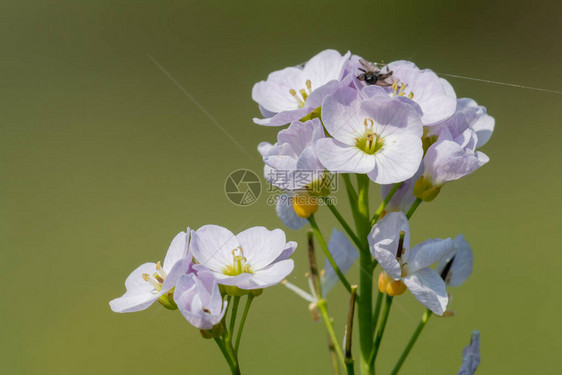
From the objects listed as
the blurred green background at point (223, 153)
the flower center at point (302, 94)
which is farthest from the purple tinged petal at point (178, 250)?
the blurred green background at point (223, 153)

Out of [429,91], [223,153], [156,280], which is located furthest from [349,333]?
[223,153]

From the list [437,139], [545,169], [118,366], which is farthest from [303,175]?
[545,169]

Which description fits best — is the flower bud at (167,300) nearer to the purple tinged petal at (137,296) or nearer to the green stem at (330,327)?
the purple tinged petal at (137,296)

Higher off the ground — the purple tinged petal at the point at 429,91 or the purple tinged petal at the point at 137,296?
the purple tinged petal at the point at 429,91

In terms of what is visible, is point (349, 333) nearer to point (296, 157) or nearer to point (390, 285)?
point (390, 285)

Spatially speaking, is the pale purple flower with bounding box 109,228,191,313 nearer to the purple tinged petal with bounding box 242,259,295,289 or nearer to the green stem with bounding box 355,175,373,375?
the purple tinged petal with bounding box 242,259,295,289

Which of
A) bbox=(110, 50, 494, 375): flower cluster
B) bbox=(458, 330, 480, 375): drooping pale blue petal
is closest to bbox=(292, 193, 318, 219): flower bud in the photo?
bbox=(110, 50, 494, 375): flower cluster

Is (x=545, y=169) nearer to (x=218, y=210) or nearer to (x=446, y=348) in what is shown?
(x=446, y=348)
